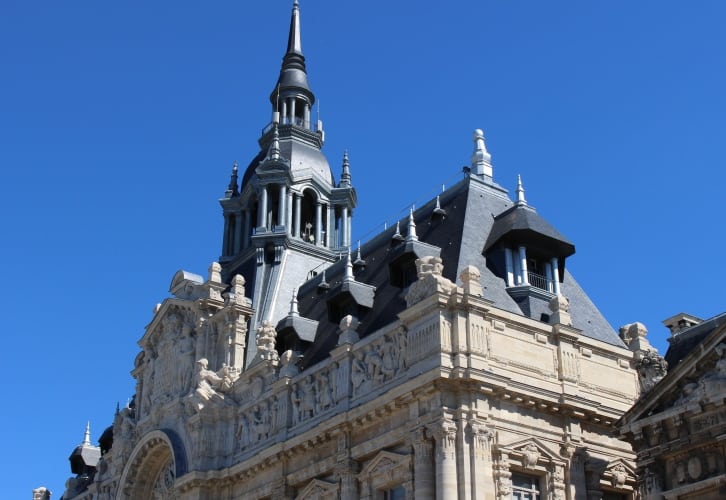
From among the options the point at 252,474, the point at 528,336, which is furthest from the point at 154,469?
the point at 528,336

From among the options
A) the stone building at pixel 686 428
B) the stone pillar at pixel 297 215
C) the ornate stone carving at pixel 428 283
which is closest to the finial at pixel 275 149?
the stone pillar at pixel 297 215

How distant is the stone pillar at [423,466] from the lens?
1221 inches

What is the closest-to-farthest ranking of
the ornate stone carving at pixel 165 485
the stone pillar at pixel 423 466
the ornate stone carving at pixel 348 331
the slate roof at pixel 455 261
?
the stone pillar at pixel 423 466 < the ornate stone carving at pixel 348 331 < the slate roof at pixel 455 261 < the ornate stone carving at pixel 165 485

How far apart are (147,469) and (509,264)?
1971 cm

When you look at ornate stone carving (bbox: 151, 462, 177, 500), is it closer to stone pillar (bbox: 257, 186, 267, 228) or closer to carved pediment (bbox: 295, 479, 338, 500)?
carved pediment (bbox: 295, 479, 338, 500)

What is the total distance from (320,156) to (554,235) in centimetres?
1974

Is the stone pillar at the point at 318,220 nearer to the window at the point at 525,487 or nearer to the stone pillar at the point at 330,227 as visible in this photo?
the stone pillar at the point at 330,227

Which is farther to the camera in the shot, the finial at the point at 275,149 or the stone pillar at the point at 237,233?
the stone pillar at the point at 237,233

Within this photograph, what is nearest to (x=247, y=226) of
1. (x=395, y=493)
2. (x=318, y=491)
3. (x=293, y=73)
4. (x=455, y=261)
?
(x=293, y=73)

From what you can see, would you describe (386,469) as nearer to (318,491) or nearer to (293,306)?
(318,491)

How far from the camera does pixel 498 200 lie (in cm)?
4181

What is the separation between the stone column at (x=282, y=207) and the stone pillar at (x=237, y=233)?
315cm

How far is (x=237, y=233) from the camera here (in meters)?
53.9

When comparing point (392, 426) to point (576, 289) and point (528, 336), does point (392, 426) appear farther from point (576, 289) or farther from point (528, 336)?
point (576, 289)
